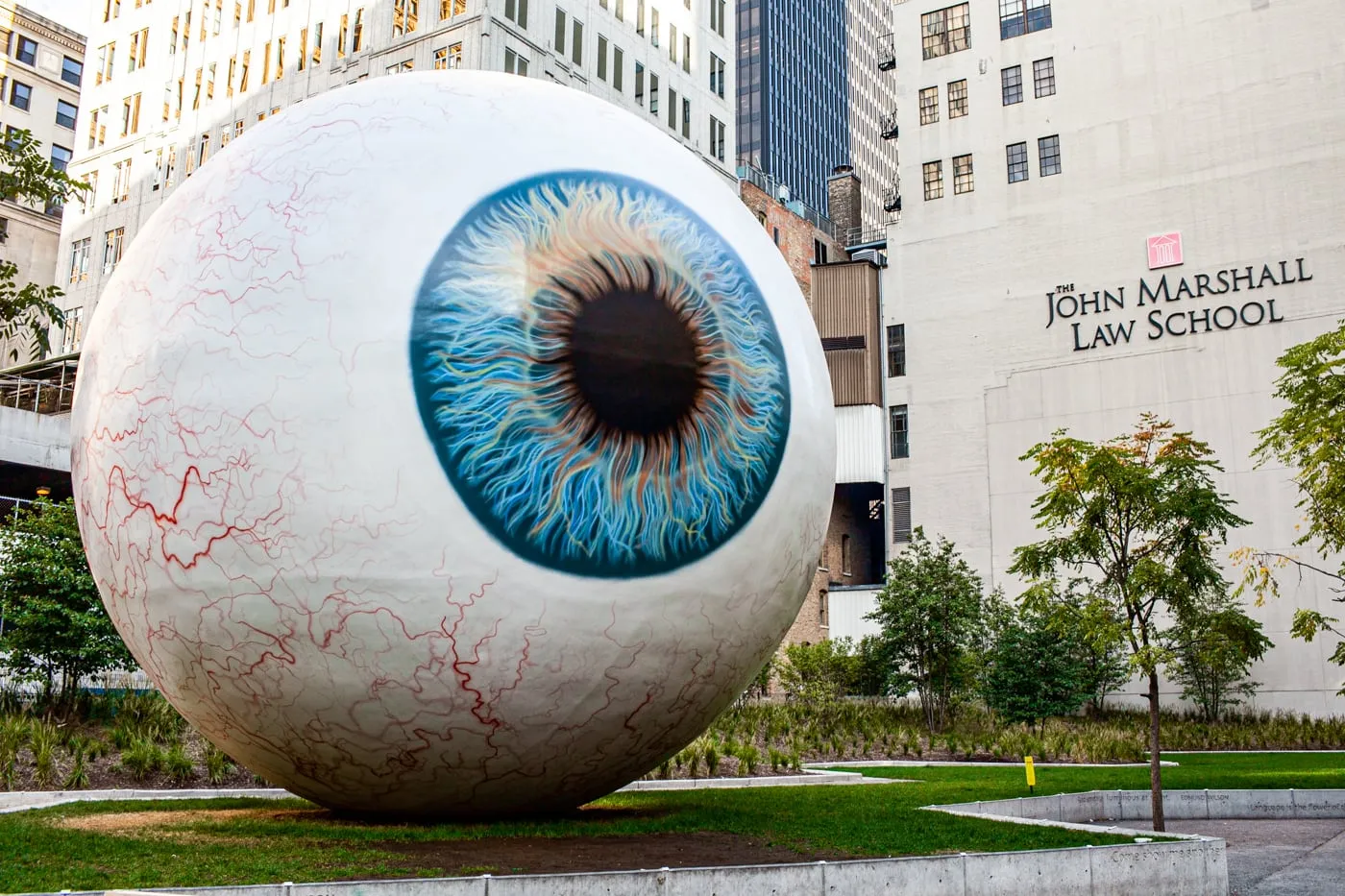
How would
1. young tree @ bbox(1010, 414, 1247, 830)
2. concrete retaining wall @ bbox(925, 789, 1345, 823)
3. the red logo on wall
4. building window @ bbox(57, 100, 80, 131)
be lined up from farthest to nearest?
building window @ bbox(57, 100, 80, 131)
the red logo on wall
concrete retaining wall @ bbox(925, 789, 1345, 823)
young tree @ bbox(1010, 414, 1247, 830)

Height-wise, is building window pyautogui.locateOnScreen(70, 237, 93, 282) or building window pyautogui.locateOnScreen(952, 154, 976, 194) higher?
building window pyautogui.locateOnScreen(952, 154, 976, 194)

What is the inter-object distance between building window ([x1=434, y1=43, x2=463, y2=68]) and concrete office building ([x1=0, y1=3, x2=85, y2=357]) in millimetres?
31403

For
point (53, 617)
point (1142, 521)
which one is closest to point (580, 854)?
point (1142, 521)

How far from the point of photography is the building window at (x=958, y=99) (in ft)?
185

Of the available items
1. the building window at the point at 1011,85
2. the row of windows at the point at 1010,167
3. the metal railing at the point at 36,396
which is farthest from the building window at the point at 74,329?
the building window at the point at 1011,85

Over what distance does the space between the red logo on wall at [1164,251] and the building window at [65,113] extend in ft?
210

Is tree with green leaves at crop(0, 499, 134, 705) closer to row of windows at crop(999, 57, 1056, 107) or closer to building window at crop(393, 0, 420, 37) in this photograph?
building window at crop(393, 0, 420, 37)

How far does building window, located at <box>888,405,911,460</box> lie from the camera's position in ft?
183

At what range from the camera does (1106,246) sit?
5128 centimetres

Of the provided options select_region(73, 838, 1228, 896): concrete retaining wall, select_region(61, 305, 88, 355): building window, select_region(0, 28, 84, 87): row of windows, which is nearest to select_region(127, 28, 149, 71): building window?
select_region(61, 305, 88, 355): building window

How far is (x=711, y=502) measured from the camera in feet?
30.2

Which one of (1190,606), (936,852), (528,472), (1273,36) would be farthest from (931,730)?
(1273,36)

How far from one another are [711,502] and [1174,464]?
810cm

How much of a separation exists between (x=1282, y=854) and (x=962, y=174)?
4578cm
